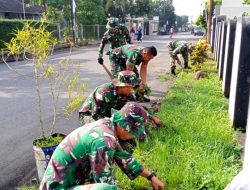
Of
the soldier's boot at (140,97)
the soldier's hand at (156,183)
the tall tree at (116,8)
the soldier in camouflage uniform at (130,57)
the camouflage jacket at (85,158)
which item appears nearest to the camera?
the camouflage jacket at (85,158)

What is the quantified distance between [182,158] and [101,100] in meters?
1.12

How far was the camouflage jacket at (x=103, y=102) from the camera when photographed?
154 inches

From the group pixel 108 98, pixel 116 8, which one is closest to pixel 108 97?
pixel 108 98

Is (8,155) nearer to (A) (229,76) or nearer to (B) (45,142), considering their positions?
(B) (45,142)

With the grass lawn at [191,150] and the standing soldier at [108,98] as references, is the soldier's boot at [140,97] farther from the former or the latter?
the standing soldier at [108,98]

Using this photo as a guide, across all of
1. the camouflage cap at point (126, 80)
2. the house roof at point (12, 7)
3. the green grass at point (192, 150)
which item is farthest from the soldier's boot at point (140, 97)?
the house roof at point (12, 7)

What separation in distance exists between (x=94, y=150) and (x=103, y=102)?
1.76m

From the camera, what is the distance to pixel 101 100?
3.94 m

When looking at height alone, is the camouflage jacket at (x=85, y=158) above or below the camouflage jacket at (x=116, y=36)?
below

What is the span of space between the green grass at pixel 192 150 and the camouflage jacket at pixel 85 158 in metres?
1.08

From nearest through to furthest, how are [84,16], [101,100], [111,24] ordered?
[101,100] < [111,24] < [84,16]

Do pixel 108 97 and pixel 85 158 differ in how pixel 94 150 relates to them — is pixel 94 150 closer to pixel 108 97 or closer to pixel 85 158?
pixel 85 158

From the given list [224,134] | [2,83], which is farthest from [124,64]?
[2,83]

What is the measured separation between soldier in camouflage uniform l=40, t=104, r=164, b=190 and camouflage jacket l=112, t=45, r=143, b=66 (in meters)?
3.34
